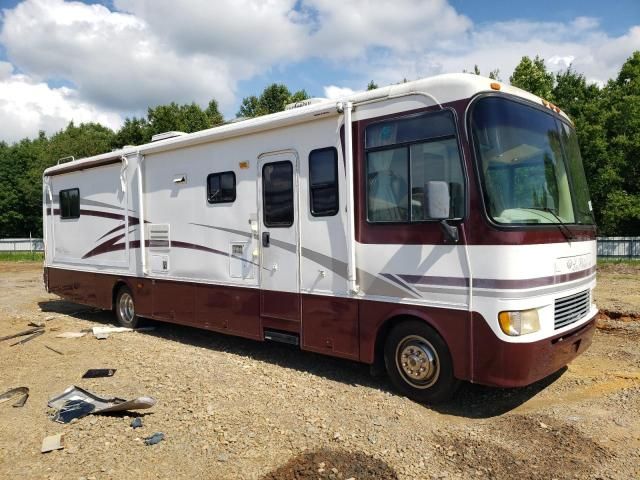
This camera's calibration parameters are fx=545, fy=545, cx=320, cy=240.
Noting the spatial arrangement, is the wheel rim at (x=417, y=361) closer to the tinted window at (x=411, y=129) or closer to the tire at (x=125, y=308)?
the tinted window at (x=411, y=129)

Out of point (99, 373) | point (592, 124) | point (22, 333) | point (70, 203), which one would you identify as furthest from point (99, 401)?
point (592, 124)

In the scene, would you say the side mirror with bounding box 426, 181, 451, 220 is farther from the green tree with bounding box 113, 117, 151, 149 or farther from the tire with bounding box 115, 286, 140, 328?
the green tree with bounding box 113, 117, 151, 149

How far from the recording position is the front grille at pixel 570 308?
511 centimetres

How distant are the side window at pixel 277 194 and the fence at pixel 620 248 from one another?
19.7 metres

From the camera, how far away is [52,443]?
4.55 m

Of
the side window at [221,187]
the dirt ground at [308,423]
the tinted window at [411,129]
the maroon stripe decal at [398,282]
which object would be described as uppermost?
the tinted window at [411,129]

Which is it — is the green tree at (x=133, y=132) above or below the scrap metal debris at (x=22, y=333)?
above

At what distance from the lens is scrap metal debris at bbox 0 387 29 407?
571 cm

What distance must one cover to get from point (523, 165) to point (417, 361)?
2136 millimetres

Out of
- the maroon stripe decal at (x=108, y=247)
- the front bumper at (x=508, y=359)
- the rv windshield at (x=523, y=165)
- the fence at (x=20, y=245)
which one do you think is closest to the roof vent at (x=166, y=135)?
the maroon stripe decal at (x=108, y=247)

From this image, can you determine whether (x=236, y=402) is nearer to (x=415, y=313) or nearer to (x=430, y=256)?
(x=415, y=313)

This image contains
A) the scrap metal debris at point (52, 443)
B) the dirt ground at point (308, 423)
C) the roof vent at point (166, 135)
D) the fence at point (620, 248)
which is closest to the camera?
the dirt ground at point (308, 423)

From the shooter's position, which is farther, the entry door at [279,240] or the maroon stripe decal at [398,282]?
the entry door at [279,240]

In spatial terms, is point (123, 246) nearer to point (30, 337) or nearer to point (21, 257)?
point (30, 337)
